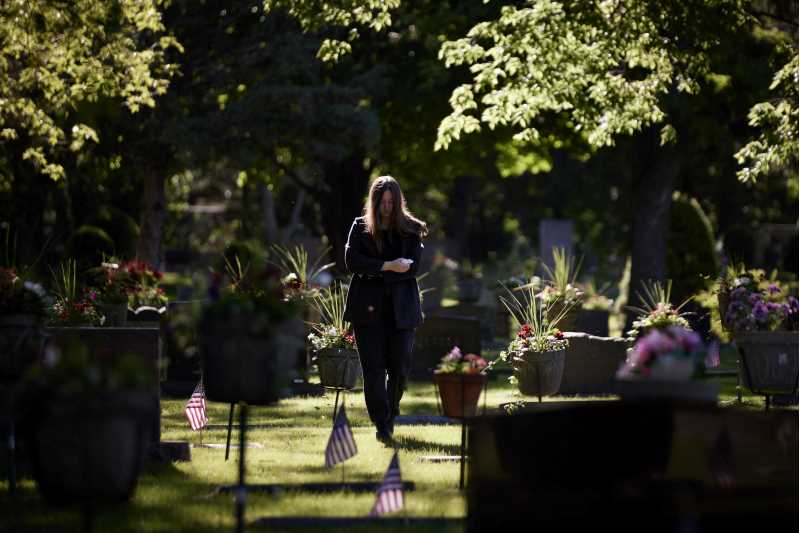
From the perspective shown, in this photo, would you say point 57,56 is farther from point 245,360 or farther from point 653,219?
point 653,219

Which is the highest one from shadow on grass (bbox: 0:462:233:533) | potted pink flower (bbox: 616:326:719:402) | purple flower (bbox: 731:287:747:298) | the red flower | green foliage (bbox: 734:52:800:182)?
green foliage (bbox: 734:52:800:182)

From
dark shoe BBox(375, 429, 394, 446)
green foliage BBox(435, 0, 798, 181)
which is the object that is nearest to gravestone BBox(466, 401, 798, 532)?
dark shoe BBox(375, 429, 394, 446)

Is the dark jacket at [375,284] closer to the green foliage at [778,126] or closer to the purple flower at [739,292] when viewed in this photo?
the purple flower at [739,292]

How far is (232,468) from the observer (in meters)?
9.59

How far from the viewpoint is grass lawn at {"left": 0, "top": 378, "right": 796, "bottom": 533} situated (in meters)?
7.55

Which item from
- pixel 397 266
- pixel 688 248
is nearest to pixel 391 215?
pixel 397 266

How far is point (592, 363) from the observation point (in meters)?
14.9

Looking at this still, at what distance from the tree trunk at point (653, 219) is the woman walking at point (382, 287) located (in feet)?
51.1

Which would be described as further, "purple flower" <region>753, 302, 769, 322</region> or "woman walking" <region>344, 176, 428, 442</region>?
"purple flower" <region>753, 302, 769, 322</region>

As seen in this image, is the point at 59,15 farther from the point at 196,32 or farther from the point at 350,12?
the point at 196,32

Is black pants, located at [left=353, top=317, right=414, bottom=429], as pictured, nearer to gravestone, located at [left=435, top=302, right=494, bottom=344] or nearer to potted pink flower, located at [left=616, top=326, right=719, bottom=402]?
potted pink flower, located at [left=616, top=326, right=719, bottom=402]

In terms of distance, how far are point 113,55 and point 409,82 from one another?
11937 millimetres

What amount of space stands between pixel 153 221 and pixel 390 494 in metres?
20.4

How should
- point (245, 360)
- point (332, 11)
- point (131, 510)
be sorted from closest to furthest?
point (245, 360), point (131, 510), point (332, 11)
